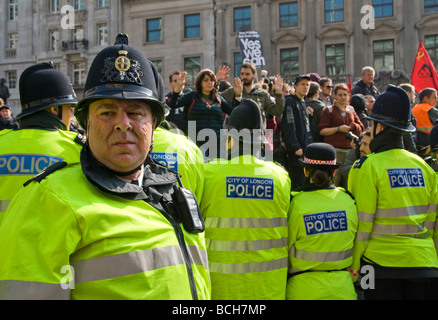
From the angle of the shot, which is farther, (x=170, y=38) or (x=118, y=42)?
(x=170, y=38)

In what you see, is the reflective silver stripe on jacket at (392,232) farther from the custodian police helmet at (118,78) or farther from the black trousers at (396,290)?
the custodian police helmet at (118,78)

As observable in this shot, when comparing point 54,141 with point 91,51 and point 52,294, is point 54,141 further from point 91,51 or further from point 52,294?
point 91,51

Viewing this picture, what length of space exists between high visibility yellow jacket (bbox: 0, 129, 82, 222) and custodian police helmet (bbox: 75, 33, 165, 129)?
1471mm

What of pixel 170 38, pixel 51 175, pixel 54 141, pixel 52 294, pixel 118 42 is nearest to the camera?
pixel 52 294

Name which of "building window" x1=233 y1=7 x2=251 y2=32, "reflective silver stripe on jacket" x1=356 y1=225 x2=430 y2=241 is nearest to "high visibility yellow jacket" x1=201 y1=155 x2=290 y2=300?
"reflective silver stripe on jacket" x1=356 y1=225 x2=430 y2=241

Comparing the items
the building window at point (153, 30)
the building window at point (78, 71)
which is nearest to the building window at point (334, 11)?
the building window at point (153, 30)

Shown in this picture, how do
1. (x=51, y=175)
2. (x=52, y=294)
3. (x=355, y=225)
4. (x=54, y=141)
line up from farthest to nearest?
1. (x=355, y=225)
2. (x=54, y=141)
3. (x=51, y=175)
4. (x=52, y=294)

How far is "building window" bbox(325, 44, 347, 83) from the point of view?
103 ft

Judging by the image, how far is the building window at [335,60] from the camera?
3141cm

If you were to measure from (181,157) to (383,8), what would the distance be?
30.9 meters

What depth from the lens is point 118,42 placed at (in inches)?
87.0

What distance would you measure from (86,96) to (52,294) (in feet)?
2.82

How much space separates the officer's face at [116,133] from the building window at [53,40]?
4333 cm

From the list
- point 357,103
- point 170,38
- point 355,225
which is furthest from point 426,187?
point 170,38
